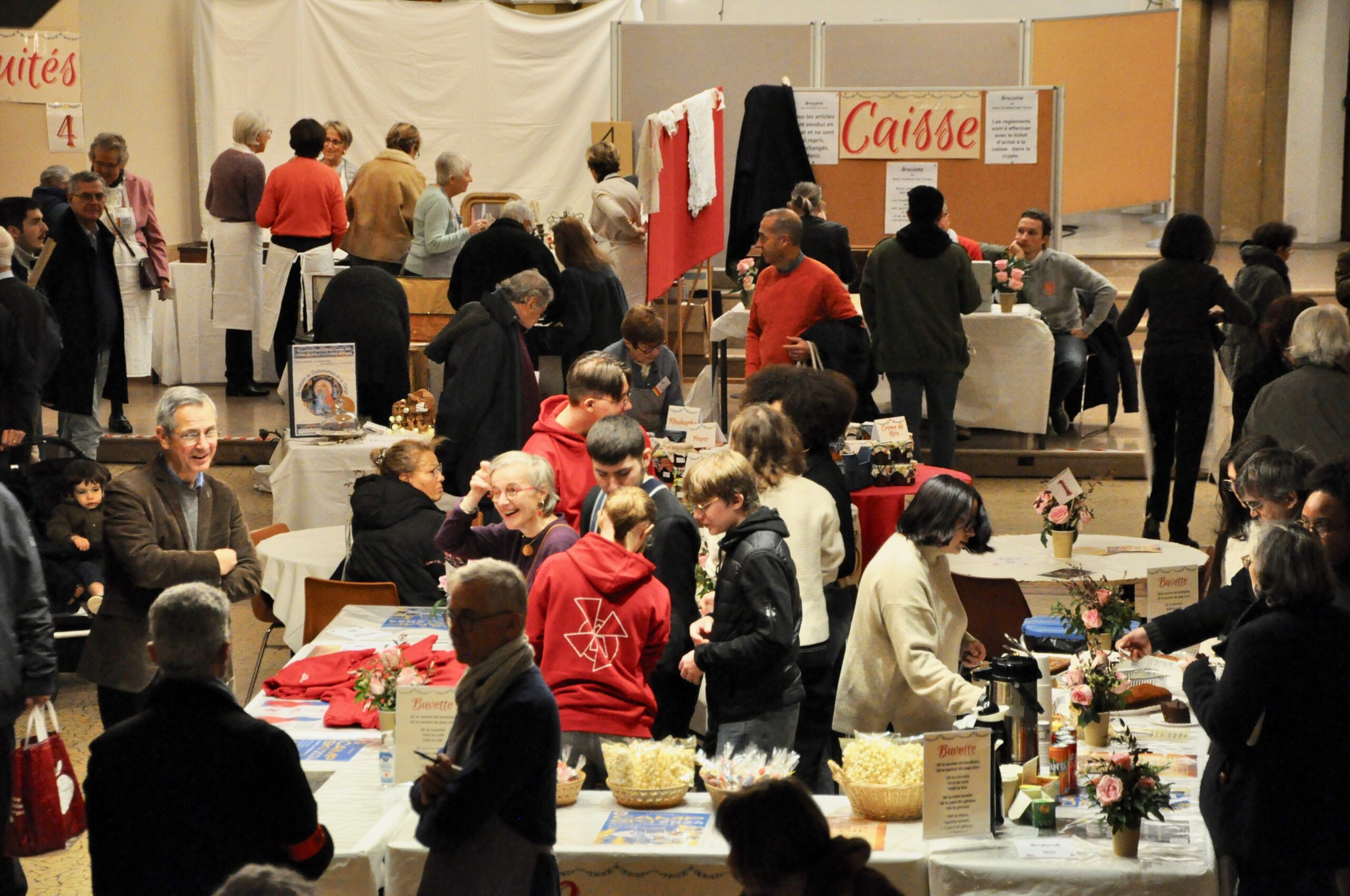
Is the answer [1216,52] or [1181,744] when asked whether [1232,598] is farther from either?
[1216,52]

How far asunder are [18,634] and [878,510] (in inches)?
127

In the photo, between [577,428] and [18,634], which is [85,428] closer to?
[577,428]

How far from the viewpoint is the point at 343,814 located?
356cm

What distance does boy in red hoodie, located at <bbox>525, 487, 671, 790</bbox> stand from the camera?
12.9 ft

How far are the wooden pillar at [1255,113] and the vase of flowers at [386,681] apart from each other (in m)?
14.7

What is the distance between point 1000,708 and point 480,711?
4.27 feet

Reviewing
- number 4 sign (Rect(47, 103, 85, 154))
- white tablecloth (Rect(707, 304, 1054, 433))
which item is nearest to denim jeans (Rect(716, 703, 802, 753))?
white tablecloth (Rect(707, 304, 1054, 433))

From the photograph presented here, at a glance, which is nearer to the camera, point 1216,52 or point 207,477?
point 207,477

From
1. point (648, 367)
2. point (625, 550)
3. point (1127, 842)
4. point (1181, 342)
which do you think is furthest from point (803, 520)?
point (1181, 342)

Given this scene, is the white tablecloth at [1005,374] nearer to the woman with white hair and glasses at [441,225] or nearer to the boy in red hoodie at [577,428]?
the woman with white hair and glasses at [441,225]

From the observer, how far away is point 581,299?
27.0 feet

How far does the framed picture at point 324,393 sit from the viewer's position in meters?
7.26

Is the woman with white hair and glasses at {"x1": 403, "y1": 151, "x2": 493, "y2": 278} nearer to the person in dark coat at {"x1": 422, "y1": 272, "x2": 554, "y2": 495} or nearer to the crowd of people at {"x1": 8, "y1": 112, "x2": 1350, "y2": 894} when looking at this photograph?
the crowd of people at {"x1": 8, "y1": 112, "x2": 1350, "y2": 894}

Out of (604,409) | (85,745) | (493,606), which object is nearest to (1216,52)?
(604,409)
